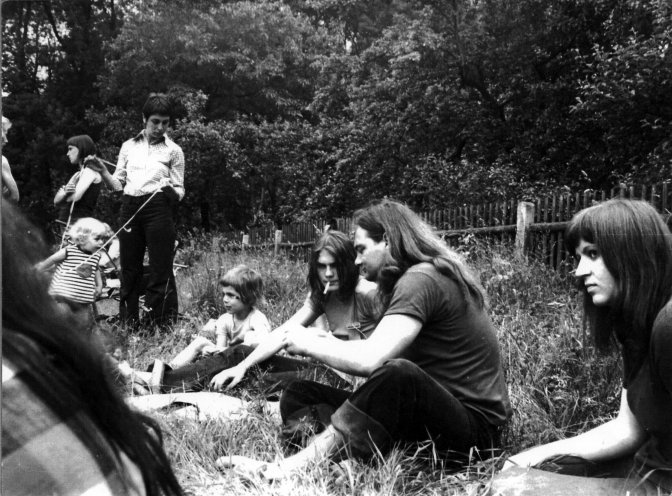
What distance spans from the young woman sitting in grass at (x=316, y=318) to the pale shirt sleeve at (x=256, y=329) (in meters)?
0.11

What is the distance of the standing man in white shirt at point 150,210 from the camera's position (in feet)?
18.4

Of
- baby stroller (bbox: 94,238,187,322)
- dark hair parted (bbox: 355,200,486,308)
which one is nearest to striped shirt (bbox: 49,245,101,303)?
baby stroller (bbox: 94,238,187,322)

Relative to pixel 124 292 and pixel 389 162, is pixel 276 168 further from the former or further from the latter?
pixel 124 292

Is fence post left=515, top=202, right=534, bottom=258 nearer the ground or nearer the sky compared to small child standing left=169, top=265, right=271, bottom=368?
nearer the sky

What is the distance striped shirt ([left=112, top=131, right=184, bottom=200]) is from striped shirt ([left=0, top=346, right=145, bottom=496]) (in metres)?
5.27

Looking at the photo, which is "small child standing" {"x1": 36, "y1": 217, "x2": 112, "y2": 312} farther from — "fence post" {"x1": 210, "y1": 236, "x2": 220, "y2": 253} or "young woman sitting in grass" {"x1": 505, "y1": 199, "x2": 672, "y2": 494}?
"fence post" {"x1": 210, "y1": 236, "x2": 220, "y2": 253}

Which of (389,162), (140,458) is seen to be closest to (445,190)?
(389,162)

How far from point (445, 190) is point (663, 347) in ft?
32.5

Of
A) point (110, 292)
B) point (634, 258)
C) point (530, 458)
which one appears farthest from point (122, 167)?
point (634, 258)

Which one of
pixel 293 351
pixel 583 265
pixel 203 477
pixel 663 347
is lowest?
pixel 203 477

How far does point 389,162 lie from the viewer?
43.1ft

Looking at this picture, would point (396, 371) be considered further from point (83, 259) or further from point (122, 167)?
point (122, 167)

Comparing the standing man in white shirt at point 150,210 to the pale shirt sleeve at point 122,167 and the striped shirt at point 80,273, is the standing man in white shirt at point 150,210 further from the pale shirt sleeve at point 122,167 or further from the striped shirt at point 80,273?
the striped shirt at point 80,273

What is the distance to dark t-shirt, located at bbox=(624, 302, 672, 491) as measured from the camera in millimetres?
1968
